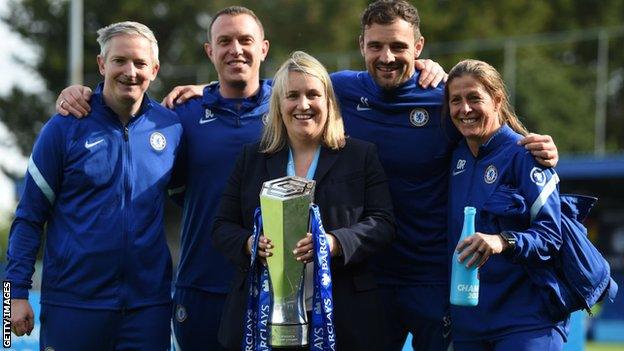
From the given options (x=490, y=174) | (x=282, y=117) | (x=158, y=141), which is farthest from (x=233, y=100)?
(x=490, y=174)

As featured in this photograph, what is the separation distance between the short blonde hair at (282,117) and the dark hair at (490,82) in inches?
24.8

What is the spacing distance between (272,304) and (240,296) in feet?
0.95

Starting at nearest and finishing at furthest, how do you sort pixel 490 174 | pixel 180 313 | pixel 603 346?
pixel 490 174, pixel 180 313, pixel 603 346

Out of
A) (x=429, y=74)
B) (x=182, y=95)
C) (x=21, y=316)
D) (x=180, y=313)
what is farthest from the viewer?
(x=182, y=95)

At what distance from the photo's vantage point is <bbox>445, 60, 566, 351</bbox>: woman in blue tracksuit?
5.31 meters

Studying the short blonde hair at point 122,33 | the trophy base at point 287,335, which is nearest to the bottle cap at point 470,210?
the trophy base at point 287,335

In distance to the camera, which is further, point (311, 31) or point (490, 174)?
point (311, 31)

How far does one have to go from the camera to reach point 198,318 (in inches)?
248

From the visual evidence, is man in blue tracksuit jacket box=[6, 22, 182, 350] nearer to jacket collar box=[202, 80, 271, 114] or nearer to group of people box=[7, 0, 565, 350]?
group of people box=[7, 0, 565, 350]

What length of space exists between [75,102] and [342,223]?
5.09 feet

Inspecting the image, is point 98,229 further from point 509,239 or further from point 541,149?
point 541,149

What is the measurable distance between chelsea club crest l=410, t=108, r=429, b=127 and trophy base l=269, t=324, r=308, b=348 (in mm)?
1470

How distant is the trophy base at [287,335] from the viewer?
5.13 m

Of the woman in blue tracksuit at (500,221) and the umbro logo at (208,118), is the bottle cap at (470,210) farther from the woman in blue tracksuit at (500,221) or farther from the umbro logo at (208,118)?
the umbro logo at (208,118)
